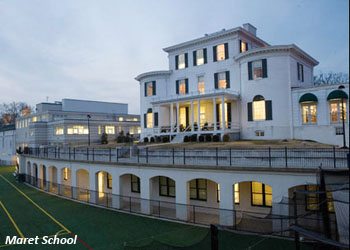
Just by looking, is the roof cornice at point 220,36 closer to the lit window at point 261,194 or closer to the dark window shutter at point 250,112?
the dark window shutter at point 250,112

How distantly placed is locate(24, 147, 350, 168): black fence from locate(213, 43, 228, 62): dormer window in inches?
699

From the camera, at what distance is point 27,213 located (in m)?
23.0

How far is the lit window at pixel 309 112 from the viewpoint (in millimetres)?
29548

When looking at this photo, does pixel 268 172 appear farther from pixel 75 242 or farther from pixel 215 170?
pixel 75 242

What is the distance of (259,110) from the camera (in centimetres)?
3269

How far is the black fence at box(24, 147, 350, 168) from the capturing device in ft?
49.8

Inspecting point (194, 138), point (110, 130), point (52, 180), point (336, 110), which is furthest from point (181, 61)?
point (110, 130)

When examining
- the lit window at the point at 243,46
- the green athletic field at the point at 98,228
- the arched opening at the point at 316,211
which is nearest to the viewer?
the arched opening at the point at 316,211

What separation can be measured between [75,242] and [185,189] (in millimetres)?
7128

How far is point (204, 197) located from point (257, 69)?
16856 millimetres

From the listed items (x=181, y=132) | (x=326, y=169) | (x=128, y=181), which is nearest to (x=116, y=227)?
(x=128, y=181)

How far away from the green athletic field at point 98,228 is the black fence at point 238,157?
3857 mm

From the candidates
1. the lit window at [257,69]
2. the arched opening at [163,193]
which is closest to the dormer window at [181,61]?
the lit window at [257,69]

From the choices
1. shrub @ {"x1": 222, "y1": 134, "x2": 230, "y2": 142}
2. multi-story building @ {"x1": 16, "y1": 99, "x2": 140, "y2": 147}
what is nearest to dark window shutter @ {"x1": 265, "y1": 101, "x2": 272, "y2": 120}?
shrub @ {"x1": 222, "y1": 134, "x2": 230, "y2": 142}
